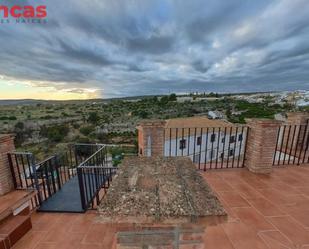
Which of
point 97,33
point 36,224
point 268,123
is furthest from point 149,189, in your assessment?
point 97,33

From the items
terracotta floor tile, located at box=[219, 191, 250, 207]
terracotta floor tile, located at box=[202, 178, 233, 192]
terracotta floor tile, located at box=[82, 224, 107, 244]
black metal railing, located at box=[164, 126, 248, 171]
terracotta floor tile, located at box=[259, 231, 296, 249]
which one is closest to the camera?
terracotta floor tile, located at box=[259, 231, 296, 249]

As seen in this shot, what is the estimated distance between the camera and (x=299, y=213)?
2334 mm

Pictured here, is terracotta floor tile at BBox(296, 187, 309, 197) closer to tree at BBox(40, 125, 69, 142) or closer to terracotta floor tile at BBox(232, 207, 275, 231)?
terracotta floor tile at BBox(232, 207, 275, 231)

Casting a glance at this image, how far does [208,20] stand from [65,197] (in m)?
6.59

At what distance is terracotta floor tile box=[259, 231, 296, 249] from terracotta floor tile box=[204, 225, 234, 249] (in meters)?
0.44

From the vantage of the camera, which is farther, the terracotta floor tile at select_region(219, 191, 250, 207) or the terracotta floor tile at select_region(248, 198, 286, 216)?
the terracotta floor tile at select_region(219, 191, 250, 207)

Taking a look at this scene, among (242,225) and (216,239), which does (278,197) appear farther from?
(216,239)

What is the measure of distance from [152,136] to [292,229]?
2.35m

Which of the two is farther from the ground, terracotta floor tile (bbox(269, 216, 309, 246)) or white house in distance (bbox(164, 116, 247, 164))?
terracotta floor tile (bbox(269, 216, 309, 246))

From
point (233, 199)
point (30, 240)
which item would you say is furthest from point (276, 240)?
point (30, 240)

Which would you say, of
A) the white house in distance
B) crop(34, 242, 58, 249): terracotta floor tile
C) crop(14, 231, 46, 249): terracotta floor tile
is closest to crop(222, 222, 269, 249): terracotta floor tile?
crop(34, 242, 58, 249): terracotta floor tile

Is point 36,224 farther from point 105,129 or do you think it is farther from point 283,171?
point 105,129

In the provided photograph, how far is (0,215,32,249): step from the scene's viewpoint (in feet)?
6.25

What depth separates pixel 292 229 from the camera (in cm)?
204
